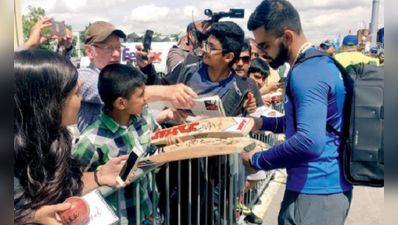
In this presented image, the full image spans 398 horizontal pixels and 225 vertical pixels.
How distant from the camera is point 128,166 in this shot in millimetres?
1588

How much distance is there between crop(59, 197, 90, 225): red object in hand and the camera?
1.28 m

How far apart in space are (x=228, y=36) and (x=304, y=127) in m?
1.32

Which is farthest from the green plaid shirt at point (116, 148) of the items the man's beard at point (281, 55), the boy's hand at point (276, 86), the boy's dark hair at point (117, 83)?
the boy's hand at point (276, 86)

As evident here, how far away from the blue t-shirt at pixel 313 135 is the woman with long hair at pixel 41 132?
1062 millimetres

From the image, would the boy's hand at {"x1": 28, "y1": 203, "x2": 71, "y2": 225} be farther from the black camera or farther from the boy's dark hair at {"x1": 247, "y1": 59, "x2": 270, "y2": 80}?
the boy's dark hair at {"x1": 247, "y1": 59, "x2": 270, "y2": 80}

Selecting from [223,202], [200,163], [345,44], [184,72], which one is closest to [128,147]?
[200,163]

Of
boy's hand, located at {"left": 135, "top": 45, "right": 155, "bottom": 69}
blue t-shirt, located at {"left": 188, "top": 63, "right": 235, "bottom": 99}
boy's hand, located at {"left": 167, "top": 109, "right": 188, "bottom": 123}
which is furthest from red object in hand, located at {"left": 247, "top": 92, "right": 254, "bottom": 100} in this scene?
boy's hand, located at {"left": 135, "top": 45, "right": 155, "bottom": 69}

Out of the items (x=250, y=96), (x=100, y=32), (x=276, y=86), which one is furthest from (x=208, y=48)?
(x=276, y=86)

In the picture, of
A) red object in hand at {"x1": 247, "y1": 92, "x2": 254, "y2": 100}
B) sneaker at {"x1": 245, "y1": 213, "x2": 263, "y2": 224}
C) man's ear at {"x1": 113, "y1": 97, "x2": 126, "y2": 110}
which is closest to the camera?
man's ear at {"x1": 113, "y1": 97, "x2": 126, "y2": 110}

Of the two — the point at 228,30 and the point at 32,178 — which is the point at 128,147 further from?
the point at 228,30

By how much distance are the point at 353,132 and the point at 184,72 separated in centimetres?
148

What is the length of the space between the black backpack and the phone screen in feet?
2.91

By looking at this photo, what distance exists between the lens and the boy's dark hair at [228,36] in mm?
2834

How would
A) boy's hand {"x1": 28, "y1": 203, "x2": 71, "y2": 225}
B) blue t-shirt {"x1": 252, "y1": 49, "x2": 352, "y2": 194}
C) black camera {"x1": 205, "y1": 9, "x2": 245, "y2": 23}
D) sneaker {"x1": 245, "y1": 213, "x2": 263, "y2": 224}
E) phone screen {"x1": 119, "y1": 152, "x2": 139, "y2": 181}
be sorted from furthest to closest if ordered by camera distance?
1. sneaker {"x1": 245, "y1": 213, "x2": 263, "y2": 224}
2. black camera {"x1": 205, "y1": 9, "x2": 245, "y2": 23}
3. blue t-shirt {"x1": 252, "y1": 49, "x2": 352, "y2": 194}
4. phone screen {"x1": 119, "y1": 152, "x2": 139, "y2": 181}
5. boy's hand {"x1": 28, "y1": 203, "x2": 71, "y2": 225}
